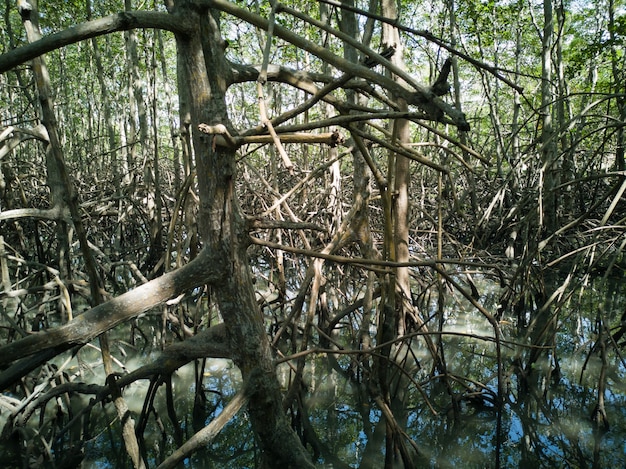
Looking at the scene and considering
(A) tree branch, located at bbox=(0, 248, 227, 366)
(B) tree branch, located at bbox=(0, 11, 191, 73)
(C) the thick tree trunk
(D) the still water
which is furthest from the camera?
(D) the still water

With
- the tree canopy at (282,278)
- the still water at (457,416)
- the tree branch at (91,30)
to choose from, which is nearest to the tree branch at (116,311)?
the tree canopy at (282,278)

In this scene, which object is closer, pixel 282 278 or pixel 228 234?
pixel 228 234

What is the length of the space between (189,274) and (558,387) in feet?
10.0

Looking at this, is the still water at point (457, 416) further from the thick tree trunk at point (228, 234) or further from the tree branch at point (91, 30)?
the tree branch at point (91, 30)

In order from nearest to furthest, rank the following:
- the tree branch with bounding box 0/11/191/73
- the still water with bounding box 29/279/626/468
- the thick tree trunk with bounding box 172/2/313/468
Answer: the tree branch with bounding box 0/11/191/73
the thick tree trunk with bounding box 172/2/313/468
the still water with bounding box 29/279/626/468

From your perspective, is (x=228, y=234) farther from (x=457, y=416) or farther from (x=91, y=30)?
(x=457, y=416)

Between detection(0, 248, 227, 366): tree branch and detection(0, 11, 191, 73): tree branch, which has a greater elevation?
detection(0, 11, 191, 73): tree branch

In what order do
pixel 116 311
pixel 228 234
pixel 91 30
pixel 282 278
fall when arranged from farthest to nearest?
pixel 282 278, pixel 228 234, pixel 116 311, pixel 91 30

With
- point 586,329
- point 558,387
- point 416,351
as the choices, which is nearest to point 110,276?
point 416,351

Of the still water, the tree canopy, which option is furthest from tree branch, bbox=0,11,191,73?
the still water

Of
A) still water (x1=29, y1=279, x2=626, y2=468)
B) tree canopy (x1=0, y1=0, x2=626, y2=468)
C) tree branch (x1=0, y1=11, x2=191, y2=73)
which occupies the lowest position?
still water (x1=29, y1=279, x2=626, y2=468)

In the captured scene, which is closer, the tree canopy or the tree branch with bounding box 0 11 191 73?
the tree branch with bounding box 0 11 191 73

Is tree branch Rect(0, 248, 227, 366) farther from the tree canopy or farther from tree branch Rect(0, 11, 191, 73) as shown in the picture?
tree branch Rect(0, 11, 191, 73)

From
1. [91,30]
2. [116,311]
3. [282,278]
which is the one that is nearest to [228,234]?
[116,311]
